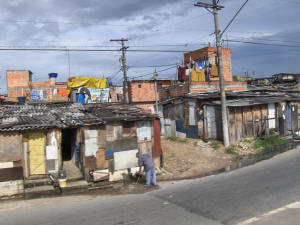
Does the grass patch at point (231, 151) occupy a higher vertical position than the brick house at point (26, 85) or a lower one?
lower

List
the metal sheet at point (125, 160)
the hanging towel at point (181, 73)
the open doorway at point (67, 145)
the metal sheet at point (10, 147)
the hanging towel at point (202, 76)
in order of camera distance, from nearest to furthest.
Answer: the metal sheet at point (10, 147), the metal sheet at point (125, 160), the open doorway at point (67, 145), the hanging towel at point (202, 76), the hanging towel at point (181, 73)

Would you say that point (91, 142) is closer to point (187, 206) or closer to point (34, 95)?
point (187, 206)

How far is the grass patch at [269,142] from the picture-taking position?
18.8m

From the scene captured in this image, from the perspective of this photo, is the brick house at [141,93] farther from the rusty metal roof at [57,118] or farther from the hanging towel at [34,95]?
the rusty metal roof at [57,118]

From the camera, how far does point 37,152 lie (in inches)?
486

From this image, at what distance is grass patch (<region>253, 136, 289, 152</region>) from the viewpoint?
18842 mm

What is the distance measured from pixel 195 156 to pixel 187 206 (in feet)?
30.3

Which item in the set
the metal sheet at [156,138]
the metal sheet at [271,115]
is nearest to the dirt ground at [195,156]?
the metal sheet at [156,138]

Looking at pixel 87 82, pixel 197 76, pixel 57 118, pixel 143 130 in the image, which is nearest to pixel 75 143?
pixel 57 118

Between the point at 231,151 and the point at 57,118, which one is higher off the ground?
the point at 57,118

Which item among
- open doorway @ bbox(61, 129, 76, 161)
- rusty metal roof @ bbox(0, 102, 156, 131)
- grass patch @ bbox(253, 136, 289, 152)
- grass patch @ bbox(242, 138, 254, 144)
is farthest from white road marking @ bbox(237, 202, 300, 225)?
grass patch @ bbox(242, 138, 254, 144)

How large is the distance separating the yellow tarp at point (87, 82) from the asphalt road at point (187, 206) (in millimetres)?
18506

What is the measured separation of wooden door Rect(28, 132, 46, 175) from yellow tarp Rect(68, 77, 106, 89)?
16.0 metres

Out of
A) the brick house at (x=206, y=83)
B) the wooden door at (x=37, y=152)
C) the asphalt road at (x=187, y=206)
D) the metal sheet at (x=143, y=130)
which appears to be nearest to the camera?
the asphalt road at (x=187, y=206)
